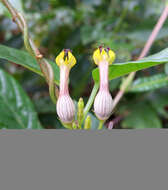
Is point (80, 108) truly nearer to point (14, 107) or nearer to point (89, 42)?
point (14, 107)

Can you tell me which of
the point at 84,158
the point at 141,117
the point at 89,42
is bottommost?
the point at 84,158

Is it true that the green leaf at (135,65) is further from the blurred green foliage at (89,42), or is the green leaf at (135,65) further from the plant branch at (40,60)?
the blurred green foliage at (89,42)

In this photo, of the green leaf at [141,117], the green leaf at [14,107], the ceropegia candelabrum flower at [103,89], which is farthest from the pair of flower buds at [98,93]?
the green leaf at [141,117]

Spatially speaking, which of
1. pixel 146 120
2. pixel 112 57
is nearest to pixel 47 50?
pixel 146 120

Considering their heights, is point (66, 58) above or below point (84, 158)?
above

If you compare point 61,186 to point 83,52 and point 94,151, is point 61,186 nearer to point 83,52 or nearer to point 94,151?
point 94,151

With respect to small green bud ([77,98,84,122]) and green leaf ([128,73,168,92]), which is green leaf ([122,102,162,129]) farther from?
small green bud ([77,98,84,122])

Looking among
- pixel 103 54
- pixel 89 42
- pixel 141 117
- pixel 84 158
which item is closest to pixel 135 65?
pixel 103 54
